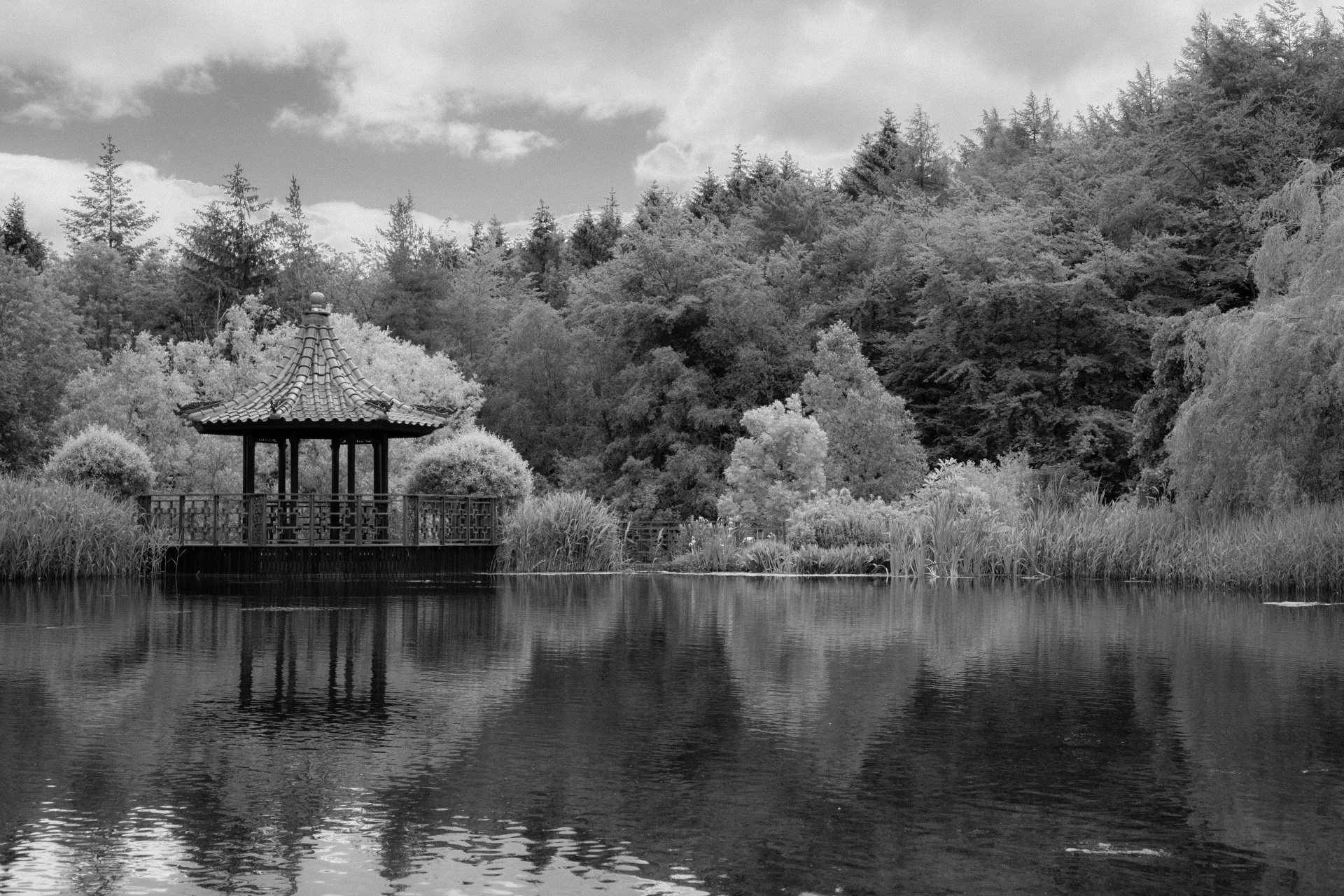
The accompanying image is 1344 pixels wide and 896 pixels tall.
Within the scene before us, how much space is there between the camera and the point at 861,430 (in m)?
30.6

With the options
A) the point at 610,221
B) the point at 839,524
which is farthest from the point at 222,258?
the point at 839,524

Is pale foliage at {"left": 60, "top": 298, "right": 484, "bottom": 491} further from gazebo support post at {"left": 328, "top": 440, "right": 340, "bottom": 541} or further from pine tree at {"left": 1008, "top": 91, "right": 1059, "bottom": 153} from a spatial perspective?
pine tree at {"left": 1008, "top": 91, "right": 1059, "bottom": 153}

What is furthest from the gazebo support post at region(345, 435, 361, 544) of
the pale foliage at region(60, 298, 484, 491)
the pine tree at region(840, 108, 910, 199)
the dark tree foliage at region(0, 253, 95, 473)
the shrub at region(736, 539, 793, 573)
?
the pine tree at region(840, 108, 910, 199)

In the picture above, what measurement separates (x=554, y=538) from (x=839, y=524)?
4972mm

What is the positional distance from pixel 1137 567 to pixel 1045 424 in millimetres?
12724

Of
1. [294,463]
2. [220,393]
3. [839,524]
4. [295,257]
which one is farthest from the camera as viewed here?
[295,257]

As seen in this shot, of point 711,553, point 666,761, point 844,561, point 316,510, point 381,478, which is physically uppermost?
point 381,478

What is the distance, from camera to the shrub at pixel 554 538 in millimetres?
24203

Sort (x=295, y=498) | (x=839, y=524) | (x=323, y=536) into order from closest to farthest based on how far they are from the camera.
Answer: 1. (x=295, y=498)
2. (x=323, y=536)
3. (x=839, y=524)

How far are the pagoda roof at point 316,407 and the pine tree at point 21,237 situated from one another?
39578 mm

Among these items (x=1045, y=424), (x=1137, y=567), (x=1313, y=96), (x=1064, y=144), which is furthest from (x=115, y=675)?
(x=1064, y=144)

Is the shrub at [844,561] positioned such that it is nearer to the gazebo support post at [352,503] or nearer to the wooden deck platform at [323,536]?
the wooden deck platform at [323,536]

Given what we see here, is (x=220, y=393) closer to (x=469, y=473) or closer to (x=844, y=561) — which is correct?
(x=469, y=473)

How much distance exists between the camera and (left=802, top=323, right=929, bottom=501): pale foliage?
30.2m
